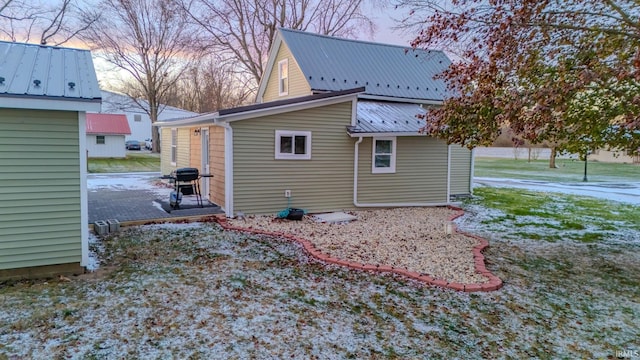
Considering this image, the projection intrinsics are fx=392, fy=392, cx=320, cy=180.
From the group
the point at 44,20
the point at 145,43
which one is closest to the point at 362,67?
the point at 44,20

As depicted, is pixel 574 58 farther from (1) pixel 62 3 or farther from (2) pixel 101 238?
(1) pixel 62 3

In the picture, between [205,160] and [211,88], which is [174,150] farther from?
[211,88]

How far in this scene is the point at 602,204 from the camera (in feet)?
42.1

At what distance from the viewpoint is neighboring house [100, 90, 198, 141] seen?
109ft

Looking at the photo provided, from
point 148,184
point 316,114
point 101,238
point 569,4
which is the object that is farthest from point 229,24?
point 569,4

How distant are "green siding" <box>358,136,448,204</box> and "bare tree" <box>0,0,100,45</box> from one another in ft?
69.8

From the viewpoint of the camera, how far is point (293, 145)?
9242mm

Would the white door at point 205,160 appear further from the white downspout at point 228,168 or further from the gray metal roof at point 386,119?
the gray metal roof at point 386,119

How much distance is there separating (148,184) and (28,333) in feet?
37.5

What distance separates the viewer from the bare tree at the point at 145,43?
25406 mm

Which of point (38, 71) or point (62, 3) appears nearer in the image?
point (38, 71)

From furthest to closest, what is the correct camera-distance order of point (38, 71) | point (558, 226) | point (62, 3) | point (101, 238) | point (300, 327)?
1. point (62, 3)
2. point (558, 226)
3. point (101, 238)
4. point (38, 71)
5. point (300, 327)

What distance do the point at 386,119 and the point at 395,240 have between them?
4598 millimetres

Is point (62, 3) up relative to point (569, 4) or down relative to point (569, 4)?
up
